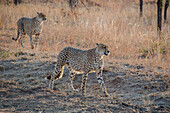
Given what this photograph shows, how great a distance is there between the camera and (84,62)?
5.23 metres

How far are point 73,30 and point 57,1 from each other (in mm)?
9084

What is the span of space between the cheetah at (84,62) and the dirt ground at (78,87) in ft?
0.84

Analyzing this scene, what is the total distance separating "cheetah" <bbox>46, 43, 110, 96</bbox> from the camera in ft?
16.6

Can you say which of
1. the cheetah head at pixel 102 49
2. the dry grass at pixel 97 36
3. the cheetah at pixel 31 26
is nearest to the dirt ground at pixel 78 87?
the cheetah head at pixel 102 49

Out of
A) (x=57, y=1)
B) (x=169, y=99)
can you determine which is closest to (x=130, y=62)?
(x=169, y=99)

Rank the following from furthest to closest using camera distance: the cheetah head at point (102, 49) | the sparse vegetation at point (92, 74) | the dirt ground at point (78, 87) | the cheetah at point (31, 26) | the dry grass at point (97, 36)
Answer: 1. the cheetah at point (31, 26)
2. the dry grass at point (97, 36)
3. the cheetah head at point (102, 49)
4. the sparse vegetation at point (92, 74)
5. the dirt ground at point (78, 87)

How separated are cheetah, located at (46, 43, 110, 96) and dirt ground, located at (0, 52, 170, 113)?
0.25m

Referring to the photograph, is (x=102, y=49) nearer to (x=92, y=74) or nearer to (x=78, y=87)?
(x=78, y=87)

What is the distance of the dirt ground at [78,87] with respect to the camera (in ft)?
13.5

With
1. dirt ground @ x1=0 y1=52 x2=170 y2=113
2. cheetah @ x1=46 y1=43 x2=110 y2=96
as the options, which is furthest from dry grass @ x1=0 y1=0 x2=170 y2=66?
cheetah @ x1=46 y1=43 x2=110 y2=96

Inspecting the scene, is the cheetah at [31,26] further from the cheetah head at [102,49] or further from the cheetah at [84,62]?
the cheetah head at [102,49]

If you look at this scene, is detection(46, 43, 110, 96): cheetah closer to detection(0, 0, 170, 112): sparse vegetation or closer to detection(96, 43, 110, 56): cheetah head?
detection(96, 43, 110, 56): cheetah head

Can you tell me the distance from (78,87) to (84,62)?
797 millimetres

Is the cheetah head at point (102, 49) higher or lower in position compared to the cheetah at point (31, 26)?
lower
